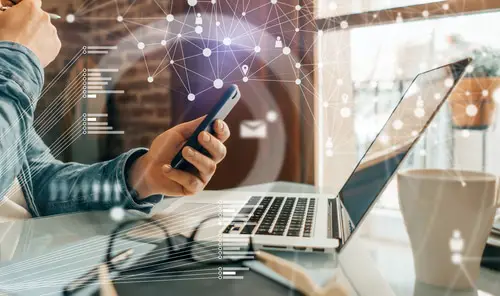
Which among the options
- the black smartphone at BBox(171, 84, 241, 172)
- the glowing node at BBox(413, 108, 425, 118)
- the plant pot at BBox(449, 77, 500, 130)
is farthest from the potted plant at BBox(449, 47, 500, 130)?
the black smartphone at BBox(171, 84, 241, 172)

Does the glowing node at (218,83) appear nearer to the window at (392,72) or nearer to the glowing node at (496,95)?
the window at (392,72)

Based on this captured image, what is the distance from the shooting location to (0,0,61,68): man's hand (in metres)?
0.51

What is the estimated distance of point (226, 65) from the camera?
56 centimetres

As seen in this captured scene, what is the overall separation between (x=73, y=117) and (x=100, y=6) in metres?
0.16

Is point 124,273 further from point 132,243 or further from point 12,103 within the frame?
point 12,103

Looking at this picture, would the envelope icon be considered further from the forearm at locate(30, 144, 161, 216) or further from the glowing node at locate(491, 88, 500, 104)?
the glowing node at locate(491, 88, 500, 104)

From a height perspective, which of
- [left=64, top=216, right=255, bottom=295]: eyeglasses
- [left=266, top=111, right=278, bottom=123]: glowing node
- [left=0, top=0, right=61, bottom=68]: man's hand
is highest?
[left=0, top=0, right=61, bottom=68]: man's hand

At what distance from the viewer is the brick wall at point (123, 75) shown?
55 centimetres

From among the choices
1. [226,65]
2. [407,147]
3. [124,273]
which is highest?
[226,65]

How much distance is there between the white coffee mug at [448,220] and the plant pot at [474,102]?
148 mm

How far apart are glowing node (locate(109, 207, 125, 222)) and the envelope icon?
0.70 feet

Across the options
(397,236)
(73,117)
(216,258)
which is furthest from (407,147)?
(73,117)

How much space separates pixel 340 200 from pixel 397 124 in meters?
0.14
